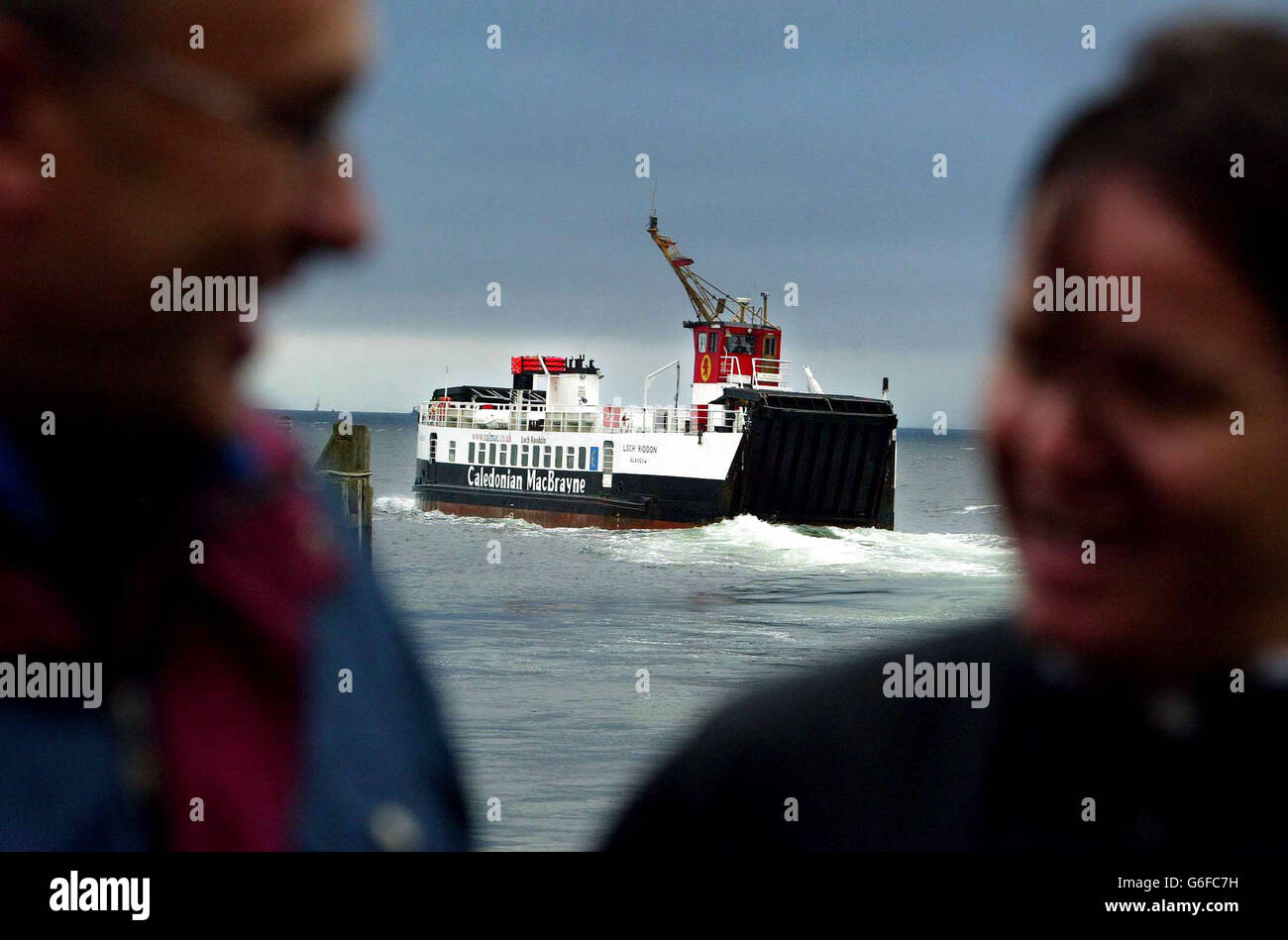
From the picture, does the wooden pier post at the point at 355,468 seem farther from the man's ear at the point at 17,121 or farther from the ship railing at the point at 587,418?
the ship railing at the point at 587,418

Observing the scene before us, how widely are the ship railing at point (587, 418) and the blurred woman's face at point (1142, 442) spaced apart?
30.3 m

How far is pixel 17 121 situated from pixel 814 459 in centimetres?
3225

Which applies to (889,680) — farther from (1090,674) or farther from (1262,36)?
(1262,36)

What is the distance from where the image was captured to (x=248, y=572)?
2.74ft

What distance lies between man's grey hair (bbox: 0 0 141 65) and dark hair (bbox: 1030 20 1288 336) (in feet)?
1.61

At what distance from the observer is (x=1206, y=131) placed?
76 centimetres

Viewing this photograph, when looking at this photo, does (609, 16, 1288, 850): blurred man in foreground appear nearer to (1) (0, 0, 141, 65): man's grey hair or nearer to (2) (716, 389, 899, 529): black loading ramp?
(1) (0, 0, 141, 65): man's grey hair

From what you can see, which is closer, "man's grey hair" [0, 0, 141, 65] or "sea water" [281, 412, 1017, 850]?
"man's grey hair" [0, 0, 141, 65]

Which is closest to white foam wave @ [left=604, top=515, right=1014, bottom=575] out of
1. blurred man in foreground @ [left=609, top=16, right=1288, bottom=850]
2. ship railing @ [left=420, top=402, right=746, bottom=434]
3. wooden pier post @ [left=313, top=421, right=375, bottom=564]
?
ship railing @ [left=420, top=402, right=746, bottom=434]

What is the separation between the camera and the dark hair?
750 millimetres

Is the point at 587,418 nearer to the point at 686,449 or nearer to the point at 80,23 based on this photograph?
the point at 686,449
